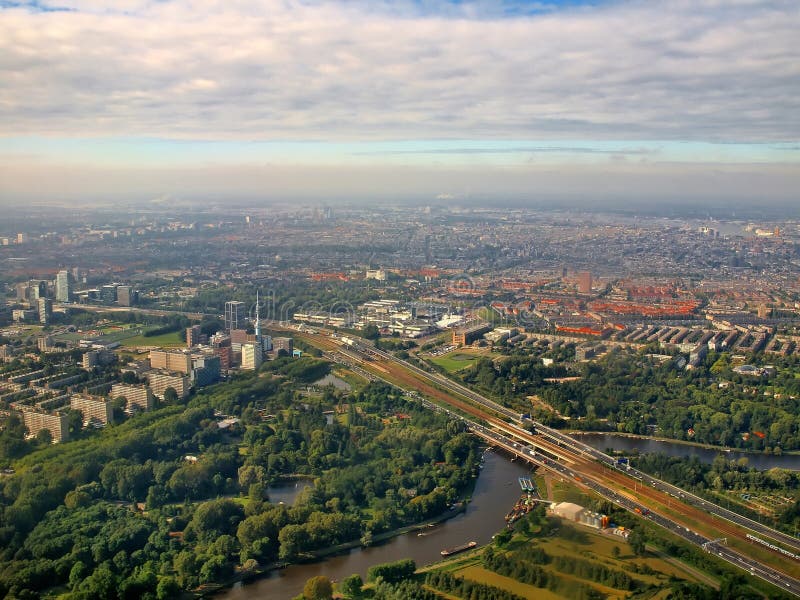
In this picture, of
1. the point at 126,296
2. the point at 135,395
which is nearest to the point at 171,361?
the point at 135,395

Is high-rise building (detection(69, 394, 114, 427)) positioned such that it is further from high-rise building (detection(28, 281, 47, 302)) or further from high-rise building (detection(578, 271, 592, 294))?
high-rise building (detection(578, 271, 592, 294))

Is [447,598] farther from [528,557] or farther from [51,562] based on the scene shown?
[51,562]

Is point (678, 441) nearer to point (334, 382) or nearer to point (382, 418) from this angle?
point (382, 418)

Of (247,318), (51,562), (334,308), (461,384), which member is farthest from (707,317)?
(51,562)

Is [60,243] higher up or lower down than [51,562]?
higher up

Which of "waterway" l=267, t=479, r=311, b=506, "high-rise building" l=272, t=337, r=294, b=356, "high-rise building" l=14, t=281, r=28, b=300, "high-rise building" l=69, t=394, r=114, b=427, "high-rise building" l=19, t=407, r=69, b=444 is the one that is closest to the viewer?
"waterway" l=267, t=479, r=311, b=506

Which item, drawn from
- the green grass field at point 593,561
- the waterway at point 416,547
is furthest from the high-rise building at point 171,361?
the green grass field at point 593,561

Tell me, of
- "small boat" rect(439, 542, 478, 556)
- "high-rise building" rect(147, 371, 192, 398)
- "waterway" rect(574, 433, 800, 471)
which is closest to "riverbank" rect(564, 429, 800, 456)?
"waterway" rect(574, 433, 800, 471)
